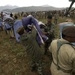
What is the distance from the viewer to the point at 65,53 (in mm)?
2561

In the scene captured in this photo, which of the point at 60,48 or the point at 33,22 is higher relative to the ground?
the point at 60,48

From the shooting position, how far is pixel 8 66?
6.13 meters

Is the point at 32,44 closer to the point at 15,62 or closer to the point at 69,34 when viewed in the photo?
the point at 69,34

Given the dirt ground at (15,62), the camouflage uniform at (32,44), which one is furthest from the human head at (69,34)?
the dirt ground at (15,62)

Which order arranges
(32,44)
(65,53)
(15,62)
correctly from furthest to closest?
(15,62) → (32,44) → (65,53)

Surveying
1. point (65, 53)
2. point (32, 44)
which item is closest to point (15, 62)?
point (32, 44)

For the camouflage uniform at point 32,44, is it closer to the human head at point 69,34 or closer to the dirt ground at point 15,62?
the dirt ground at point 15,62

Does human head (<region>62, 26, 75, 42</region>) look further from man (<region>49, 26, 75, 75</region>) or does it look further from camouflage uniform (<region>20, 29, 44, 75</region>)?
camouflage uniform (<region>20, 29, 44, 75</region>)

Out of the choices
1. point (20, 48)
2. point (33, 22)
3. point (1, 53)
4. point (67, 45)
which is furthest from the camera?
point (20, 48)

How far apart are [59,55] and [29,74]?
9.57ft

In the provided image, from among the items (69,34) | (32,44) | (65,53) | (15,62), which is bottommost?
(15,62)

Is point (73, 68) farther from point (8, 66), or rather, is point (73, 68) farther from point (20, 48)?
point (20, 48)

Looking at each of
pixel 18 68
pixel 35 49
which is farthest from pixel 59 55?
pixel 18 68

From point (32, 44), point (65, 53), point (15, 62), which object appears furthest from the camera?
point (15, 62)
